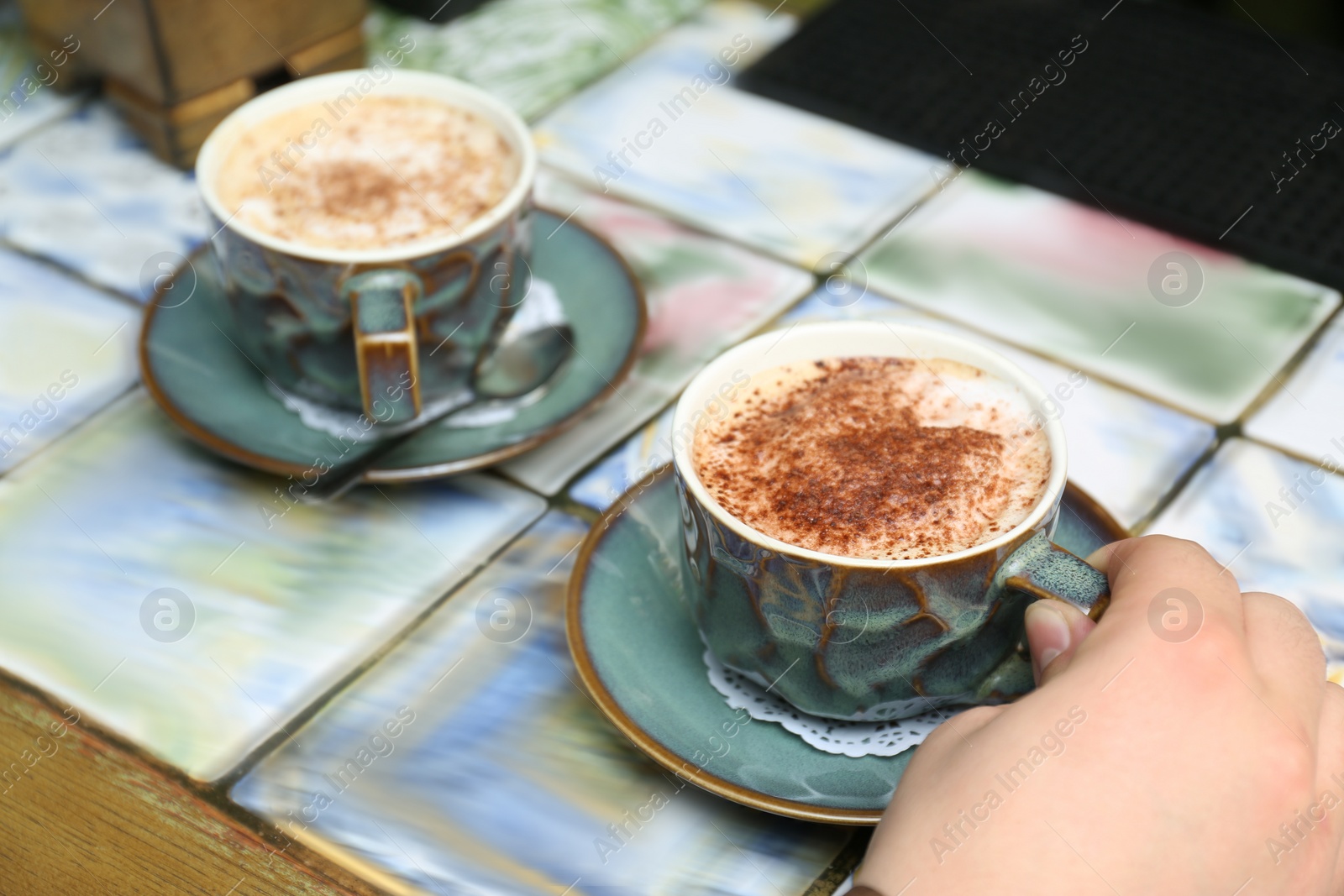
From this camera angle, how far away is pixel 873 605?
63 cm

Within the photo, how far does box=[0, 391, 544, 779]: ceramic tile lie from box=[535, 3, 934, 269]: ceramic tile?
0.39 meters

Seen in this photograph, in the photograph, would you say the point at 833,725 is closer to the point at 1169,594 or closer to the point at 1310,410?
the point at 1169,594

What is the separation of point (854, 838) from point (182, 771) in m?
0.37

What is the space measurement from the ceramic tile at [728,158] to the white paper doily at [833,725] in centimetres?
49

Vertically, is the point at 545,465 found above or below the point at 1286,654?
below

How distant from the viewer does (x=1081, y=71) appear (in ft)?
4.30

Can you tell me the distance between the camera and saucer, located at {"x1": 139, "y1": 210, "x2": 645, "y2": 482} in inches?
33.9

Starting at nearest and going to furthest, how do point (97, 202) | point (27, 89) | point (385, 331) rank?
point (385, 331) → point (97, 202) → point (27, 89)

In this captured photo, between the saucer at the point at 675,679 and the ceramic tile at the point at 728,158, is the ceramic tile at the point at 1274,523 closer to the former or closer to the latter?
the saucer at the point at 675,679

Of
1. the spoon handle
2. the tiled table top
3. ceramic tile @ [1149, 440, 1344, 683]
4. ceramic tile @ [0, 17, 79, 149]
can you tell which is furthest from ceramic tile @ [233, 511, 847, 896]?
ceramic tile @ [0, 17, 79, 149]

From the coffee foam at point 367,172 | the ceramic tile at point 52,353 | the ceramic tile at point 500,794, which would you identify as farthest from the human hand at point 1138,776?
the ceramic tile at point 52,353

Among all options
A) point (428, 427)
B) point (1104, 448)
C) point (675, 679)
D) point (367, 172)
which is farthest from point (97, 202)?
point (1104, 448)

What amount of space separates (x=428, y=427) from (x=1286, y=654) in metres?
0.54

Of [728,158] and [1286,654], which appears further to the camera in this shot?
[728,158]
